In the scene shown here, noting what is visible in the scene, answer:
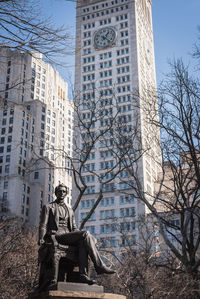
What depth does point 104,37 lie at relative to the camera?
84.8 m

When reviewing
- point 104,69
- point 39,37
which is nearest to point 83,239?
point 39,37

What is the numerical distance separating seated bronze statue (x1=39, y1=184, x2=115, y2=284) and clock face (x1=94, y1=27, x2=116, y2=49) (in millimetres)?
79058

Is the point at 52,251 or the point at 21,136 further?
the point at 21,136

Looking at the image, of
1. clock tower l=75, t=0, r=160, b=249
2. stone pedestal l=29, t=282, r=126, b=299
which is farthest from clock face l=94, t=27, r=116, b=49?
stone pedestal l=29, t=282, r=126, b=299

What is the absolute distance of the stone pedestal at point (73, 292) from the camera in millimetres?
7113

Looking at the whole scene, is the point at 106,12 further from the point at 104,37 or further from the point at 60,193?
the point at 60,193

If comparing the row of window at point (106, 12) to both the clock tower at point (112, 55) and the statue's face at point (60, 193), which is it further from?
the statue's face at point (60, 193)

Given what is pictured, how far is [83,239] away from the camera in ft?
26.5

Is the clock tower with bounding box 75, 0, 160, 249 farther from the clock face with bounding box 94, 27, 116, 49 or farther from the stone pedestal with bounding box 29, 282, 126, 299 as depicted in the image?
the stone pedestal with bounding box 29, 282, 126, 299

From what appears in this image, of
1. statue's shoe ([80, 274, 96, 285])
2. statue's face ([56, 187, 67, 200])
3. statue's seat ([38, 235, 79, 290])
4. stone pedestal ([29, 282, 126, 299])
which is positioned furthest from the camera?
statue's face ([56, 187, 67, 200])

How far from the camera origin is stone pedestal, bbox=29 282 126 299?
23.3 ft

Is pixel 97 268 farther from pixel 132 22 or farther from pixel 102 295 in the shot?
pixel 132 22

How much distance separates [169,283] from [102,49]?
235ft

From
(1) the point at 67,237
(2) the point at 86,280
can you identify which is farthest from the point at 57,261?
(2) the point at 86,280
